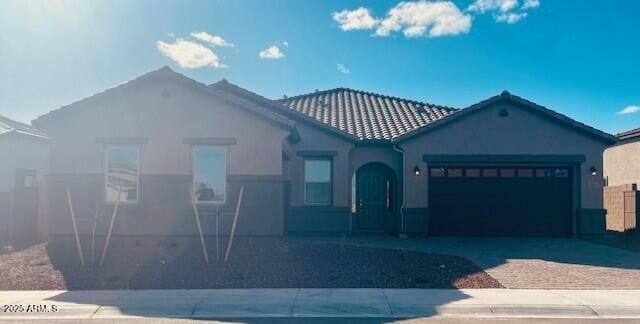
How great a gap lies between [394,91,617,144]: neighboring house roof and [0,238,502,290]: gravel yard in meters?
5.12

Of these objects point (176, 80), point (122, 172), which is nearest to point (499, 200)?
point (176, 80)

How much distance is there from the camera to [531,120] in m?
17.2

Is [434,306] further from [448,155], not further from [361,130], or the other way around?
[361,130]

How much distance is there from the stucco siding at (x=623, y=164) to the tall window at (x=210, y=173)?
16.6 metres

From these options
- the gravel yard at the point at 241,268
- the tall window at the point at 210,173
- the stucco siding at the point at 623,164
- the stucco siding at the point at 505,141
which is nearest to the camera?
the gravel yard at the point at 241,268

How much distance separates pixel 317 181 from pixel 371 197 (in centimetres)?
202

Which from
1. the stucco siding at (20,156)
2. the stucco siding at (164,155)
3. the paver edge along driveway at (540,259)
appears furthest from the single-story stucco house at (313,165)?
the stucco siding at (20,156)

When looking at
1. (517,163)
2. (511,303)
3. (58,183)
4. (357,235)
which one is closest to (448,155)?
(517,163)

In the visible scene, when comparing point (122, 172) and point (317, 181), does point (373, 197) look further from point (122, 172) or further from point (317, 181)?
point (122, 172)

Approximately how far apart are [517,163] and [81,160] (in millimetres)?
13527

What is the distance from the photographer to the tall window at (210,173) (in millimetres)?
15047

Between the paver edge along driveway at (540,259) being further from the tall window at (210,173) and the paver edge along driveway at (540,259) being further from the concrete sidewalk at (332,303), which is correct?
the tall window at (210,173)

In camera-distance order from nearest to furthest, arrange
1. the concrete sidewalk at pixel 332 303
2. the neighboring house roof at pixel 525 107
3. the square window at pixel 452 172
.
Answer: the concrete sidewalk at pixel 332 303 → the neighboring house roof at pixel 525 107 → the square window at pixel 452 172

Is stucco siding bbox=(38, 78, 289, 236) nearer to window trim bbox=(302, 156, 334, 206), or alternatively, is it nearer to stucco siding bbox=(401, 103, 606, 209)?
window trim bbox=(302, 156, 334, 206)
